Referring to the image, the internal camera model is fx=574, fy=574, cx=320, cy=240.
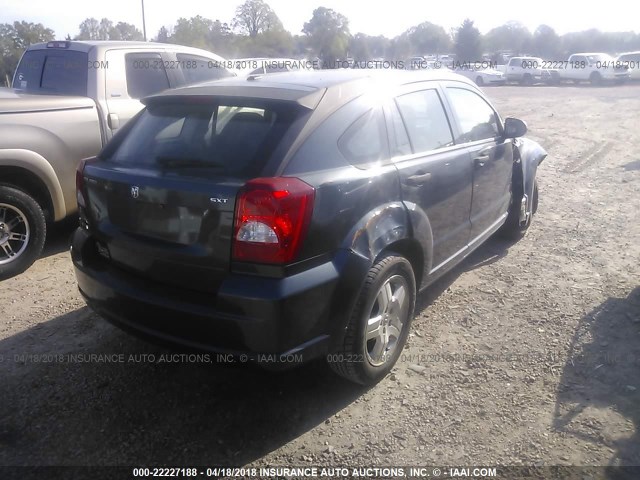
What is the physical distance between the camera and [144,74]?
234 inches

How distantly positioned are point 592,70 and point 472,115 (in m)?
31.5

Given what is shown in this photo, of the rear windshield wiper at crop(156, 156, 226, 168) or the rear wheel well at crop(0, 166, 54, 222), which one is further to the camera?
the rear wheel well at crop(0, 166, 54, 222)

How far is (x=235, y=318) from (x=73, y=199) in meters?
3.14

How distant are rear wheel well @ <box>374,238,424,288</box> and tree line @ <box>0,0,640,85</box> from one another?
13.3m

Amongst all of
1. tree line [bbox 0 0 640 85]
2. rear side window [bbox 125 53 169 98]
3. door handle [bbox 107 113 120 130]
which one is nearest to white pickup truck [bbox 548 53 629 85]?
tree line [bbox 0 0 640 85]

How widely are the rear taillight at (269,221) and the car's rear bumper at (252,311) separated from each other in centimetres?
12

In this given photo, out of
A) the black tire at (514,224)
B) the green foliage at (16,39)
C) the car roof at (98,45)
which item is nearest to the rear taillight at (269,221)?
the black tire at (514,224)

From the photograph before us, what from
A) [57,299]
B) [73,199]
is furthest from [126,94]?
[57,299]

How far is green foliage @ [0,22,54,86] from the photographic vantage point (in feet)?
66.5

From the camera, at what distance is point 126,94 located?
18.5 ft

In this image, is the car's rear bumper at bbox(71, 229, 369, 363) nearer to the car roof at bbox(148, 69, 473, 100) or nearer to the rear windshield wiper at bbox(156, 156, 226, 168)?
the rear windshield wiper at bbox(156, 156, 226, 168)

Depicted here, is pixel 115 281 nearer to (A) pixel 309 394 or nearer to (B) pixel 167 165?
(B) pixel 167 165

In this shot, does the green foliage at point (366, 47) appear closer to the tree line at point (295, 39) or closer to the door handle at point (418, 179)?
the tree line at point (295, 39)

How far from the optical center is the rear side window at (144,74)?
228 inches
